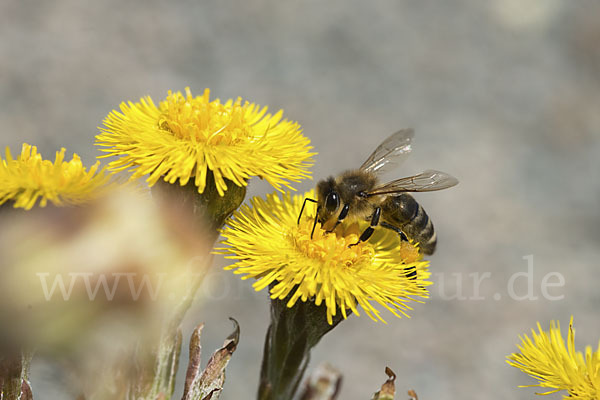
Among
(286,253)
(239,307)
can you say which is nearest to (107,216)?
(286,253)

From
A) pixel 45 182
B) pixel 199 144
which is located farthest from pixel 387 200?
pixel 45 182

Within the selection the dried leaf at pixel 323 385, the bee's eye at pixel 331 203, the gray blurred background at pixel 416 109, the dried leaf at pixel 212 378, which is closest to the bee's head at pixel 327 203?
the bee's eye at pixel 331 203

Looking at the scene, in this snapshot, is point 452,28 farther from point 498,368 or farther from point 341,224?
point 341,224

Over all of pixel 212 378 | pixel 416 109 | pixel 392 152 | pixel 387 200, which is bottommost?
pixel 212 378

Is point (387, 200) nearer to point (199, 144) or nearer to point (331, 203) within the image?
point (331, 203)

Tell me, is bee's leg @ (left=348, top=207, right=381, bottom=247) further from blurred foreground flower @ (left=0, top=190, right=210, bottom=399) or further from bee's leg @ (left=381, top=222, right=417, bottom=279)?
blurred foreground flower @ (left=0, top=190, right=210, bottom=399)

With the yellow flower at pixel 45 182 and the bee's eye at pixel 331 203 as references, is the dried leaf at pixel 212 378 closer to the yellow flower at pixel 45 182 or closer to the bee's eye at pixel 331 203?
the bee's eye at pixel 331 203
